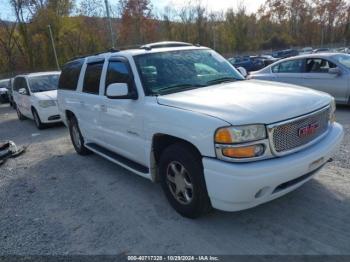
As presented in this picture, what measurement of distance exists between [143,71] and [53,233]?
218 centimetres

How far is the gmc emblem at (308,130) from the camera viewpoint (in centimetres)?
348

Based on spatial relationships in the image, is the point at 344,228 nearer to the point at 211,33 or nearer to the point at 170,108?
the point at 170,108

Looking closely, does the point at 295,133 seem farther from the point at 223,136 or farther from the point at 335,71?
the point at 335,71

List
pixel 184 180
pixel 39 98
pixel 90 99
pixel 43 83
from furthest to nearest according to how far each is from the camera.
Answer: pixel 43 83 → pixel 39 98 → pixel 90 99 → pixel 184 180

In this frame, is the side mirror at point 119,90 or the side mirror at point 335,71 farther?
the side mirror at point 335,71

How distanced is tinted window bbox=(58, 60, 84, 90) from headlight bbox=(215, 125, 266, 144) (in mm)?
3905

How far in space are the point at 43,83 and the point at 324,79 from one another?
8.42 metres

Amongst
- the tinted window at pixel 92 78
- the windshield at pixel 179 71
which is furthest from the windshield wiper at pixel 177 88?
the tinted window at pixel 92 78

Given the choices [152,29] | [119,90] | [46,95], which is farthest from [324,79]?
[152,29]

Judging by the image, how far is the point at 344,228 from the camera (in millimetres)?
3451

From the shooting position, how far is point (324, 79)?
899 cm

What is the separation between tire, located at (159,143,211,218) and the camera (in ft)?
11.5

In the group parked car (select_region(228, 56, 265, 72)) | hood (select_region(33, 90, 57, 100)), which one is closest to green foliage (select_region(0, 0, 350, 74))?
parked car (select_region(228, 56, 265, 72))

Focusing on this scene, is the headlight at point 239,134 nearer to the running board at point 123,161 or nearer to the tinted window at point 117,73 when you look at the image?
the running board at point 123,161
